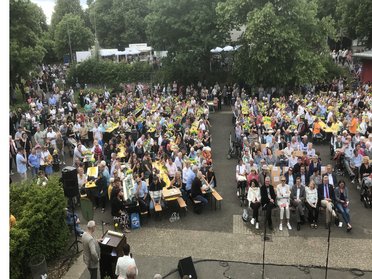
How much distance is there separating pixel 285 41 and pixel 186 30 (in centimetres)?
837

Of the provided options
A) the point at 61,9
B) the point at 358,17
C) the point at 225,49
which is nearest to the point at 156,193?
the point at 225,49

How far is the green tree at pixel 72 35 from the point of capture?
49750 mm

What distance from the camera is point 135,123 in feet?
66.9

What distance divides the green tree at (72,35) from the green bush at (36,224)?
42611 millimetres

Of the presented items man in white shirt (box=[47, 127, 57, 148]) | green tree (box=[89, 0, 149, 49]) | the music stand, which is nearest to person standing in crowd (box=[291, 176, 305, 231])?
the music stand

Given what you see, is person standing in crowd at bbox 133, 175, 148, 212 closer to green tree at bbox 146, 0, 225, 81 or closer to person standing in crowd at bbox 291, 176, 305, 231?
person standing in crowd at bbox 291, 176, 305, 231

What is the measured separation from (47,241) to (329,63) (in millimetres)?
29971

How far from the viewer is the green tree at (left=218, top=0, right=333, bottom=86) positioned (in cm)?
2692

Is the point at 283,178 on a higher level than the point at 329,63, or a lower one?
lower

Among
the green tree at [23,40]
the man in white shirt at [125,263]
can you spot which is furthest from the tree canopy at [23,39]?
the man in white shirt at [125,263]

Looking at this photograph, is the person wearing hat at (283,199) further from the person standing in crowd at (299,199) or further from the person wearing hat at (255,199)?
the person wearing hat at (255,199)

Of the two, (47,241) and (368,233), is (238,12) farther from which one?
(47,241)

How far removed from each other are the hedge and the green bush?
28.5 meters

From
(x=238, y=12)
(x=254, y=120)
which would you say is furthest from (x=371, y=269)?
(x=238, y=12)
